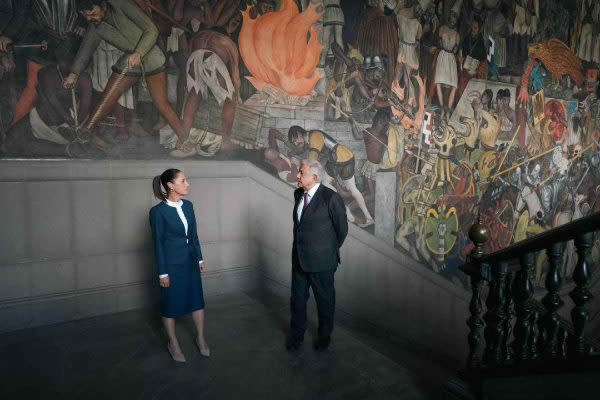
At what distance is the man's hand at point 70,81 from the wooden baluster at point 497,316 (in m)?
4.52

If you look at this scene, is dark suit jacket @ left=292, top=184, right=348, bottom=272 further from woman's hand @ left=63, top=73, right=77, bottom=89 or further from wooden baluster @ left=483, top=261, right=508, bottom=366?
woman's hand @ left=63, top=73, right=77, bottom=89

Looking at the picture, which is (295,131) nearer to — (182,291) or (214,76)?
(214,76)

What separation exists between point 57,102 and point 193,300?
2.70 m

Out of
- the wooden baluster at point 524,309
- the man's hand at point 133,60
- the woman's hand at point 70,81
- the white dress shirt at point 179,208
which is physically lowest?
the wooden baluster at point 524,309

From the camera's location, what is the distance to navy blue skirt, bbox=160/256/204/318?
11.7 ft

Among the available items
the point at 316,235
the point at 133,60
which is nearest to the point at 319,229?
the point at 316,235

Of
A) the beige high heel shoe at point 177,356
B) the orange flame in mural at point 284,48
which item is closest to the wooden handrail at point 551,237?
the beige high heel shoe at point 177,356

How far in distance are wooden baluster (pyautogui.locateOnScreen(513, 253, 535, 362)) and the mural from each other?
387 cm

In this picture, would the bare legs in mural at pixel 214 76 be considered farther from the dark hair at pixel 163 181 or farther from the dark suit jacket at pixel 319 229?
the dark suit jacket at pixel 319 229

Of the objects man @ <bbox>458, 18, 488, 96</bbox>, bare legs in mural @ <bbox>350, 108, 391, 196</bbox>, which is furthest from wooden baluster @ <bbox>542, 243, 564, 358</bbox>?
man @ <bbox>458, 18, 488, 96</bbox>

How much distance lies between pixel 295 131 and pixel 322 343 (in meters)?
3.13

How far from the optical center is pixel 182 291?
361 cm

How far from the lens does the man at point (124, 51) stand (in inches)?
181

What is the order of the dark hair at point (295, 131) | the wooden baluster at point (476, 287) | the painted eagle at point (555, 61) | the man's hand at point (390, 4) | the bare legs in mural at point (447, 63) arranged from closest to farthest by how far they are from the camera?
the wooden baluster at point (476, 287)
the dark hair at point (295, 131)
the man's hand at point (390, 4)
the bare legs in mural at point (447, 63)
the painted eagle at point (555, 61)
